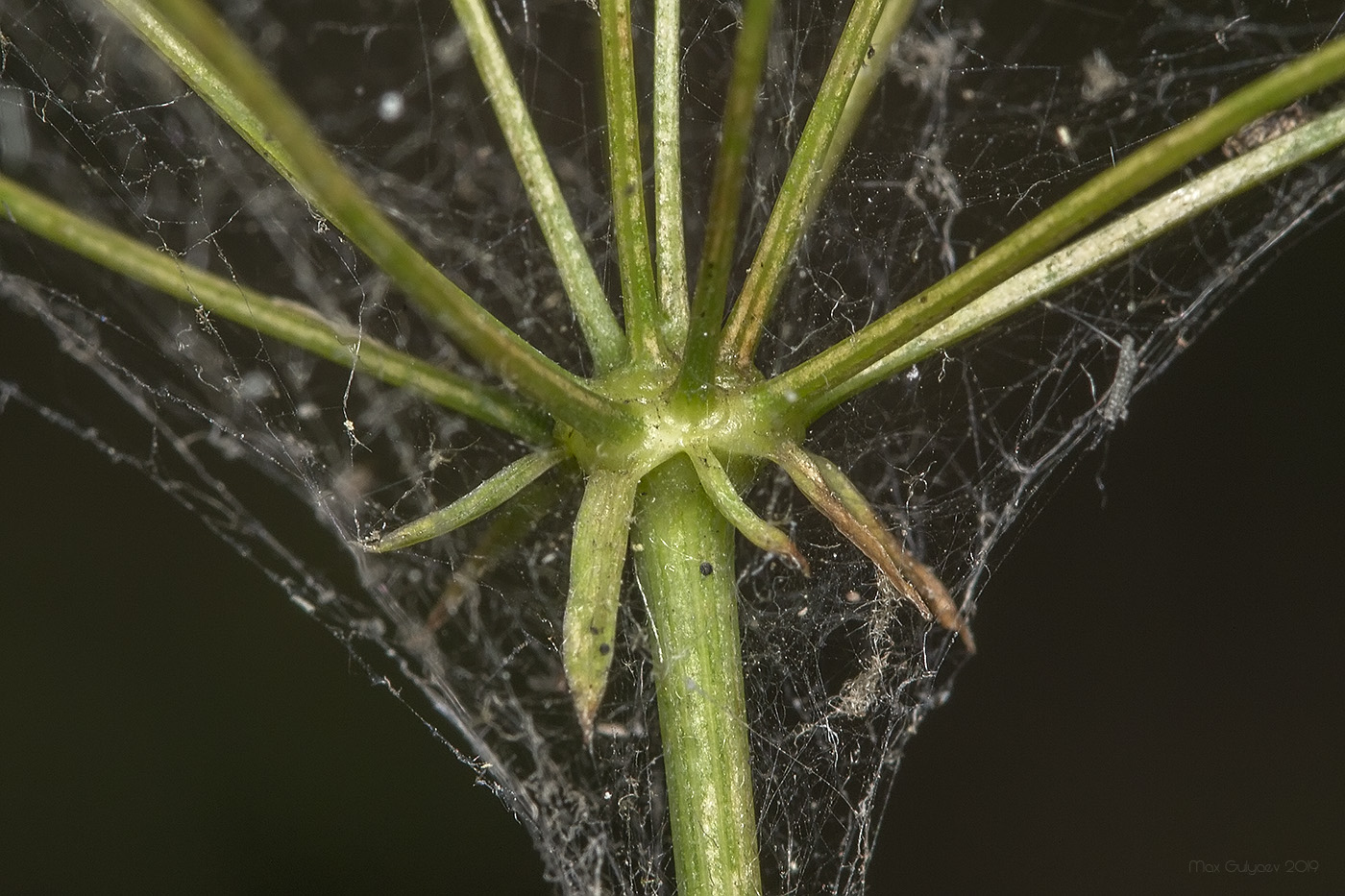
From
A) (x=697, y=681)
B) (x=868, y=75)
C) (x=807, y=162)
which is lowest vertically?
(x=697, y=681)

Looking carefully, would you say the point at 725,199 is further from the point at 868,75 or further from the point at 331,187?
the point at 868,75

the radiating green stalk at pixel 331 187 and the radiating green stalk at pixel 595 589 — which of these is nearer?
the radiating green stalk at pixel 331 187

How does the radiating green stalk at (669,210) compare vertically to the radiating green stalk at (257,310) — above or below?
above

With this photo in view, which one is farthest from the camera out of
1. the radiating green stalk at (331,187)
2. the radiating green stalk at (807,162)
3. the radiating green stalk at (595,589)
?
the radiating green stalk at (807,162)

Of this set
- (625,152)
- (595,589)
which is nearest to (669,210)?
(625,152)

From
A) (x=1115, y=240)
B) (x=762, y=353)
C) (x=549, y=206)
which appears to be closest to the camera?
(x=1115, y=240)

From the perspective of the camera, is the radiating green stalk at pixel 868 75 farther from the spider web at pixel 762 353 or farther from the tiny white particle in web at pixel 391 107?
the tiny white particle in web at pixel 391 107

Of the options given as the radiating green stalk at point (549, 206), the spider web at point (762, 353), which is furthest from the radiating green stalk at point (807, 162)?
the spider web at point (762, 353)
